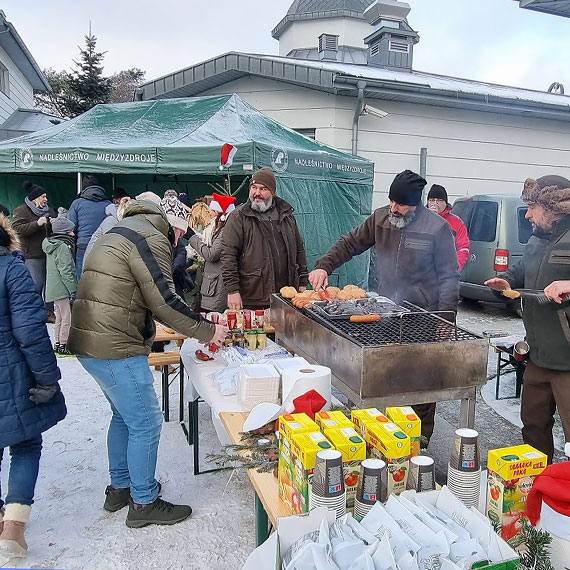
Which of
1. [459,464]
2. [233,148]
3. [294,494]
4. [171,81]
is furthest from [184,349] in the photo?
[171,81]

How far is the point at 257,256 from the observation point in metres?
4.97

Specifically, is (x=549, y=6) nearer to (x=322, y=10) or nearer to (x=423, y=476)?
(x=423, y=476)

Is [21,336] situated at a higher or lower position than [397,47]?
lower

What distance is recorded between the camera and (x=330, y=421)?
2.07m

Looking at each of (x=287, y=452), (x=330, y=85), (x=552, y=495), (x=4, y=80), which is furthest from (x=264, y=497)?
(x=4, y=80)

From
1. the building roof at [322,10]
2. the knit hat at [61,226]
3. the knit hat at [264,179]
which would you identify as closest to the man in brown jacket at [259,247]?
the knit hat at [264,179]

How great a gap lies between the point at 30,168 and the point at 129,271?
644cm

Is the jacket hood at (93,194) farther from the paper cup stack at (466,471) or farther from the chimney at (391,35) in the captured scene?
the chimney at (391,35)

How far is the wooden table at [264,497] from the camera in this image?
1952mm

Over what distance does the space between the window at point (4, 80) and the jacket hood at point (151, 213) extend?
16181mm

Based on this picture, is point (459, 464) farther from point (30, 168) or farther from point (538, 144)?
point (538, 144)

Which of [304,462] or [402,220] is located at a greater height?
[402,220]

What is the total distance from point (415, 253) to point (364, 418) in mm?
2067

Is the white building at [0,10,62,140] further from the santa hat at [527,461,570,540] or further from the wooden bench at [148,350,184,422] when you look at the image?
the santa hat at [527,461,570,540]
